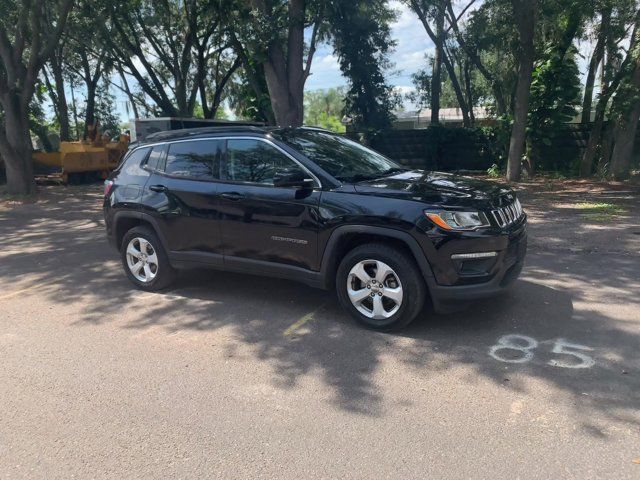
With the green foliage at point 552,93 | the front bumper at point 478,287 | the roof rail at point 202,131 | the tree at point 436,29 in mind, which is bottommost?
the front bumper at point 478,287

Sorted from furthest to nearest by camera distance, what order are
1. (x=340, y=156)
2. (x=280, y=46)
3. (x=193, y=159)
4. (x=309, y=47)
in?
(x=309, y=47) < (x=280, y=46) < (x=193, y=159) < (x=340, y=156)

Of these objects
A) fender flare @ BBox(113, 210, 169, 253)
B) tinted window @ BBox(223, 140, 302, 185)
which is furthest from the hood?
fender flare @ BBox(113, 210, 169, 253)

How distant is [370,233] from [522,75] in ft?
40.1

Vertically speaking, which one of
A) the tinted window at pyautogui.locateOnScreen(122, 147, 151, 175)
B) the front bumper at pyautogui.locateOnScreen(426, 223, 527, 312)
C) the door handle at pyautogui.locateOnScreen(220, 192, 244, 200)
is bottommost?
the front bumper at pyautogui.locateOnScreen(426, 223, 527, 312)

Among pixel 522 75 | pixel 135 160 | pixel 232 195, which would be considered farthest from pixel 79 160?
pixel 232 195

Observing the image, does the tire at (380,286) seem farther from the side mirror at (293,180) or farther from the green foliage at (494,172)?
the green foliage at (494,172)

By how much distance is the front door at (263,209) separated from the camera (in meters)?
5.04

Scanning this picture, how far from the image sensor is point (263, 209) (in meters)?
5.24

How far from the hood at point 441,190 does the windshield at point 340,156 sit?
0.23 meters

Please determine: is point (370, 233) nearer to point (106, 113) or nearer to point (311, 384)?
point (311, 384)

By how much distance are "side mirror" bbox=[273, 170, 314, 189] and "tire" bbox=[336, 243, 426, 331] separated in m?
0.75

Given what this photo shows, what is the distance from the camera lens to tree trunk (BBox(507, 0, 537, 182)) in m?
13.6

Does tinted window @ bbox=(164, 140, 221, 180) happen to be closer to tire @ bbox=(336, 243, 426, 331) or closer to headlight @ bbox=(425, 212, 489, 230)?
tire @ bbox=(336, 243, 426, 331)

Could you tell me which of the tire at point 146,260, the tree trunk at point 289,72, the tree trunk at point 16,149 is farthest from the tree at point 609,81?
the tree trunk at point 16,149
